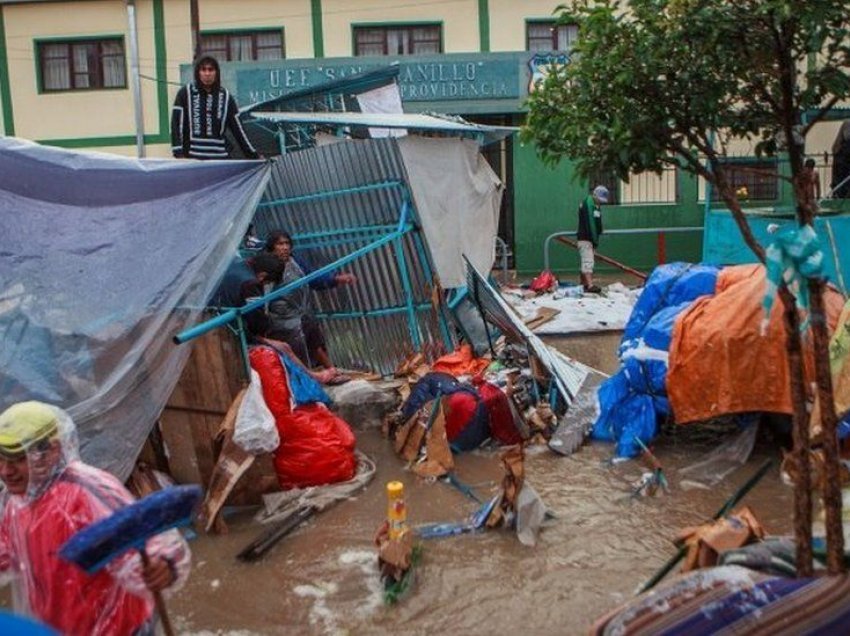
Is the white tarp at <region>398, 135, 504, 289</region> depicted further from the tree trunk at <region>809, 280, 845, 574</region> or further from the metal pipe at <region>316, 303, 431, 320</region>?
the tree trunk at <region>809, 280, 845, 574</region>

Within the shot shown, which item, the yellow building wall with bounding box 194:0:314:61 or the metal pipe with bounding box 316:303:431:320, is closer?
the metal pipe with bounding box 316:303:431:320

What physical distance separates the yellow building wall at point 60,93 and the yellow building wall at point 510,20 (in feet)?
23.4

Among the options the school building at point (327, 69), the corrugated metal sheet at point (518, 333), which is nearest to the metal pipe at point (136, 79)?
the school building at point (327, 69)

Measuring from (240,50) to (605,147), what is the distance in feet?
50.9

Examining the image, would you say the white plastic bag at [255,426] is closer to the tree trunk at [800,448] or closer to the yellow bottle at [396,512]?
the yellow bottle at [396,512]

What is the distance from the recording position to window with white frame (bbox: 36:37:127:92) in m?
17.7

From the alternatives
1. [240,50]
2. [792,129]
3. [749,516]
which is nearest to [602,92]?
[792,129]

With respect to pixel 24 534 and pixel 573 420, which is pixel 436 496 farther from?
pixel 24 534

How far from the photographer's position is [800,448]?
2584 mm

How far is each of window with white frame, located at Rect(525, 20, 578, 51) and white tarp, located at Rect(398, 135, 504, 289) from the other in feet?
32.8

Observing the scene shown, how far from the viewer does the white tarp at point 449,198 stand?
737 cm

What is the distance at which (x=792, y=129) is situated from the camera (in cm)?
287

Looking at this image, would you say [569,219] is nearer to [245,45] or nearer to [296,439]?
[245,45]

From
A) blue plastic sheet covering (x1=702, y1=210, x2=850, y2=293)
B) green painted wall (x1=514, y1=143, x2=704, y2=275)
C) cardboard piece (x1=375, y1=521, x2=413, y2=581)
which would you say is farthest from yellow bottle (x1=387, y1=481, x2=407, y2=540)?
green painted wall (x1=514, y1=143, x2=704, y2=275)
